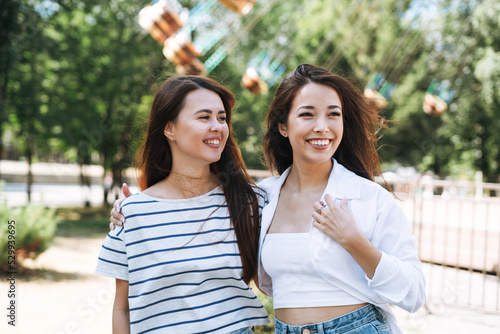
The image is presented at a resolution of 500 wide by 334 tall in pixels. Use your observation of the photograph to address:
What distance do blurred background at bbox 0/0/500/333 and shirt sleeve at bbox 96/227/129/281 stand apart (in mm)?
709

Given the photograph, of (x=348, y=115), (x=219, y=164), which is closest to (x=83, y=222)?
(x=219, y=164)

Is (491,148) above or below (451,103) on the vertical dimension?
below

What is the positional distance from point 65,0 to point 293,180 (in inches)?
487

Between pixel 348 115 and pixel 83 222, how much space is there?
15.2 metres

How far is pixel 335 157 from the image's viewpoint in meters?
2.21

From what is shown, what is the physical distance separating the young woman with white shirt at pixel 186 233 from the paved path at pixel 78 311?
3.69 meters

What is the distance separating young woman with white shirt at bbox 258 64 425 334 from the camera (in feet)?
5.47

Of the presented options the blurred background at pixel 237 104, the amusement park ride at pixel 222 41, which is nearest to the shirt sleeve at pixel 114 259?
the blurred background at pixel 237 104

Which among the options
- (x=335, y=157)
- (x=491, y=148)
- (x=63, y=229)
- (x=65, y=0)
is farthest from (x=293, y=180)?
(x=491, y=148)

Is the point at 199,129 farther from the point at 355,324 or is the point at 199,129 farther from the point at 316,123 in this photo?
the point at 355,324

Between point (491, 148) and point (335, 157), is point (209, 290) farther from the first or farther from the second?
point (491, 148)

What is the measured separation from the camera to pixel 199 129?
1961 millimetres

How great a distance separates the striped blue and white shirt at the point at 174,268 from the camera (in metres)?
1.81

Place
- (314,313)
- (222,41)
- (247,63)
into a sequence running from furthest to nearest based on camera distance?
1. (247,63)
2. (222,41)
3. (314,313)
